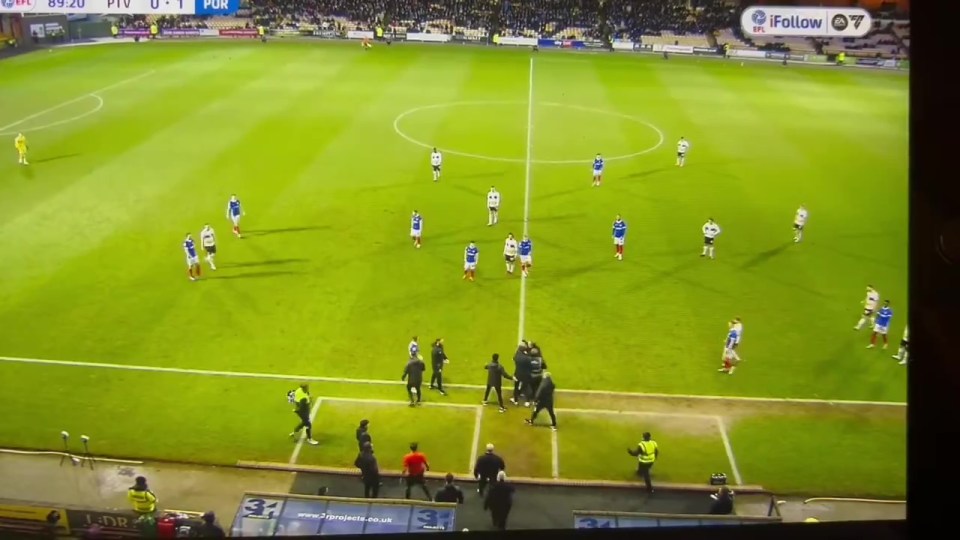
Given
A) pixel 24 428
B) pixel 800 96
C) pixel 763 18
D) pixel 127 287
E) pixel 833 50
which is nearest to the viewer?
pixel 763 18

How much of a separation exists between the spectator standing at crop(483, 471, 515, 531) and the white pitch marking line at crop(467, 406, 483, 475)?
1.32 meters

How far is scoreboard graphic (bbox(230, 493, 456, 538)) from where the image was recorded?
16.4 ft

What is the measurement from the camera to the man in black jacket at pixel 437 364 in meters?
9.57

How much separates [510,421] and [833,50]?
2525cm

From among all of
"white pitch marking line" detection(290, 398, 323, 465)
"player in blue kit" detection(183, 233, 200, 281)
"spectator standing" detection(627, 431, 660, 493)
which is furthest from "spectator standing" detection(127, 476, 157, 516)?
"player in blue kit" detection(183, 233, 200, 281)

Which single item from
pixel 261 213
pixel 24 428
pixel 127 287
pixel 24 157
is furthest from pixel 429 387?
pixel 24 157

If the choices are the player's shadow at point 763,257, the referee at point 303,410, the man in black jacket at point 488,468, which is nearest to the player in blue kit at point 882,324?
the player's shadow at point 763,257

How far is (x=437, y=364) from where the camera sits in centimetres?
970

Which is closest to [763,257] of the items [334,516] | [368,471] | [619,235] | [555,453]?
[619,235]

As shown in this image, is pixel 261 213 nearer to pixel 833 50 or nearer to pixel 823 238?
pixel 823 238

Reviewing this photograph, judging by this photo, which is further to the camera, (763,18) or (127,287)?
(127,287)

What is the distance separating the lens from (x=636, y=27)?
1055 inches

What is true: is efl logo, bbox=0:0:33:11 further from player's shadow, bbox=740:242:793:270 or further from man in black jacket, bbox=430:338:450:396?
player's shadow, bbox=740:242:793:270

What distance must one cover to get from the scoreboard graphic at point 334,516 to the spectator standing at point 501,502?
158 centimetres
